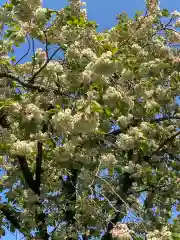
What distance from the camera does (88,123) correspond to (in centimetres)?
461

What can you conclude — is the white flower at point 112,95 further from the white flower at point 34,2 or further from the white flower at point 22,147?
the white flower at point 34,2

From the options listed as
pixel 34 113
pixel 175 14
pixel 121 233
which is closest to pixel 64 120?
pixel 34 113

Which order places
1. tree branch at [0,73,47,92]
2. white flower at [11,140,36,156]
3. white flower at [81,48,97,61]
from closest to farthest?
white flower at [11,140,36,156] < white flower at [81,48,97,61] < tree branch at [0,73,47,92]

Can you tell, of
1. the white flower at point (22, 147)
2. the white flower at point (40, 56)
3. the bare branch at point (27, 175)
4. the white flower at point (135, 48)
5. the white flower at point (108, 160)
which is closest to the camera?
the white flower at point (22, 147)

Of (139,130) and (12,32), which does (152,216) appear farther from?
(12,32)

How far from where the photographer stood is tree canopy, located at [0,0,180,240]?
5168 millimetres

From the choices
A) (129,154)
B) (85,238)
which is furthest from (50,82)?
(85,238)

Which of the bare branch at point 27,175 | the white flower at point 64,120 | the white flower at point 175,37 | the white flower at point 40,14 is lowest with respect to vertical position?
the white flower at point 64,120

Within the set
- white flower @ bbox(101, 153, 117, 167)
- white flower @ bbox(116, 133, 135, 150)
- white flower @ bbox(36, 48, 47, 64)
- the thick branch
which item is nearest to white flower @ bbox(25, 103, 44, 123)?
white flower @ bbox(101, 153, 117, 167)

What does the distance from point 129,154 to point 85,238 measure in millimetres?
1477

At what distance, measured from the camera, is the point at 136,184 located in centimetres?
829

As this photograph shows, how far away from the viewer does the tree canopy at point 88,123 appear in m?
5.17

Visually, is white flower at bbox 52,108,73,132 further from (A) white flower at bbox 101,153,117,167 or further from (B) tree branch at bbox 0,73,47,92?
(A) white flower at bbox 101,153,117,167

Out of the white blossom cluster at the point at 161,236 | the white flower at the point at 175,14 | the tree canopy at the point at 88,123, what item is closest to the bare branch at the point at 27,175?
the tree canopy at the point at 88,123
